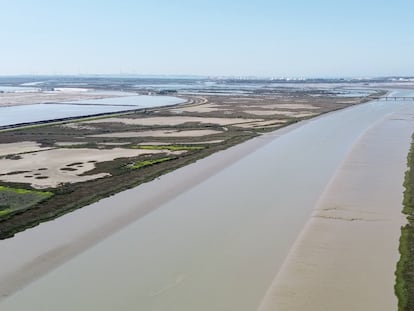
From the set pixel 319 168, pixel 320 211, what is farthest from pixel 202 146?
pixel 320 211

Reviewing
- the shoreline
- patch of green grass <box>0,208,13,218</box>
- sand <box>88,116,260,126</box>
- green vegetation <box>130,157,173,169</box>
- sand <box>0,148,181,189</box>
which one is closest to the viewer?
the shoreline

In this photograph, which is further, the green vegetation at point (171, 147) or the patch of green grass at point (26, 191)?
the green vegetation at point (171, 147)

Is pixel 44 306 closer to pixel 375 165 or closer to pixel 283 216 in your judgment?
pixel 283 216

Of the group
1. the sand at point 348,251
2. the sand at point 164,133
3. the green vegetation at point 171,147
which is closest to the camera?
the sand at point 348,251

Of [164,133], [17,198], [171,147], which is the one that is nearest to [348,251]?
[17,198]

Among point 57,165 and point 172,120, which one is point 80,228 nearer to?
point 57,165

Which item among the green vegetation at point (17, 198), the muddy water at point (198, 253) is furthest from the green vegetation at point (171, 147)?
the green vegetation at point (17, 198)

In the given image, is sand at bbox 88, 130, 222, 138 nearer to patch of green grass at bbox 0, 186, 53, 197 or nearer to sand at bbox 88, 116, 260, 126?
sand at bbox 88, 116, 260, 126

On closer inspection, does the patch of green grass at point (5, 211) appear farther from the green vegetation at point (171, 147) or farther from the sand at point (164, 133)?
the sand at point (164, 133)

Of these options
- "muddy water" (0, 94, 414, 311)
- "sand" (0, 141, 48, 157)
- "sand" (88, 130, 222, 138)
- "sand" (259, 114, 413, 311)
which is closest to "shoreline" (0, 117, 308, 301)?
"muddy water" (0, 94, 414, 311)
